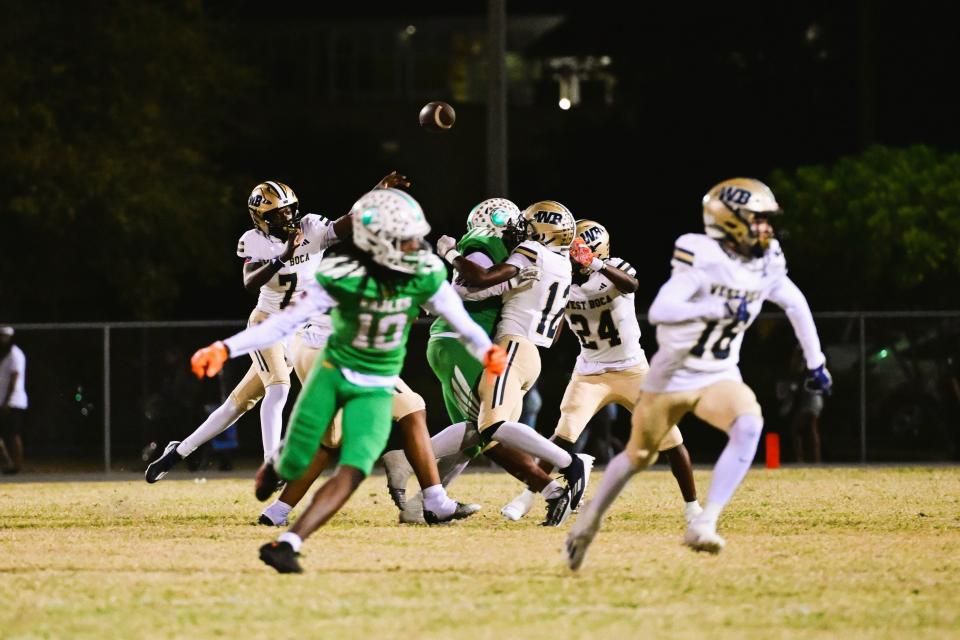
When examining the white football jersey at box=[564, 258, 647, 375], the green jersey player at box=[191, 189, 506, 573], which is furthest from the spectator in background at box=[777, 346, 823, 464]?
the green jersey player at box=[191, 189, 506, 573]

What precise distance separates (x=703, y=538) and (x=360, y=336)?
6.62 ft

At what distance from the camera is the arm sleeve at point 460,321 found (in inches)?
352

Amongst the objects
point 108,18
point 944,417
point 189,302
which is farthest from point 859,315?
point 189,302

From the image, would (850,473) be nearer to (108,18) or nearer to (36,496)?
(36,496)

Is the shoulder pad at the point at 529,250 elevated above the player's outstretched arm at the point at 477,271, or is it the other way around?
the shoulder pad at the point at 529,250

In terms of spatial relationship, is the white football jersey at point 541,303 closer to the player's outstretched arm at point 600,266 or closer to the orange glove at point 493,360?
the player's outstretched arm at point 600,266

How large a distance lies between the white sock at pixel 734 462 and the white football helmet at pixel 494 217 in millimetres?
3352

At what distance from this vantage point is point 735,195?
29.5 feet

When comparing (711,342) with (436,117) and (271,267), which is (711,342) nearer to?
(271,267)

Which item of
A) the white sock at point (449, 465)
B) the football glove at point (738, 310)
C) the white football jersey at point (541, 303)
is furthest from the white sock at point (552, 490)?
the football glove at point (738, 310)

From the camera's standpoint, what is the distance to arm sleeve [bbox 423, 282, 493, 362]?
895 centimetres

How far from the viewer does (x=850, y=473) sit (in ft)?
60.5

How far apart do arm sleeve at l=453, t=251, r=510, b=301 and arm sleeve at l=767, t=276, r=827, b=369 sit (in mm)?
2551

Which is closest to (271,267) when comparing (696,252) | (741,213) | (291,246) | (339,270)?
(291,246)
